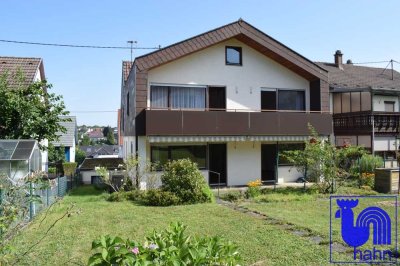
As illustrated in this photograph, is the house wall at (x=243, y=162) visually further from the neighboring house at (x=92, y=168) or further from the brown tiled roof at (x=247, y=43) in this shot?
the neighboring house at (x=92, y=168)

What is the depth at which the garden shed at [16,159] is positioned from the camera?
1459 centimetres

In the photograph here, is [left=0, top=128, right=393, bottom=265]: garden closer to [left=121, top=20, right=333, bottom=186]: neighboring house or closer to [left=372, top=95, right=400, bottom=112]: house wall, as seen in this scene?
[left=121, top=20, right=333, bottom=186]: neighboring house

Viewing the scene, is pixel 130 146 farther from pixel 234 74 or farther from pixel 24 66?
pixel 24 66

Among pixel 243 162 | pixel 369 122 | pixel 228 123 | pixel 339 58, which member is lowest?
pixel 243 162

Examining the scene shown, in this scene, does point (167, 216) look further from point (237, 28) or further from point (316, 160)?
point (237, 28)

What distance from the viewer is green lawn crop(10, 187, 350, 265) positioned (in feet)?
29.8

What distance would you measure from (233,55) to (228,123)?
5417 millimetres

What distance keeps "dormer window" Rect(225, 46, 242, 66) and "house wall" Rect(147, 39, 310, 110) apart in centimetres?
25

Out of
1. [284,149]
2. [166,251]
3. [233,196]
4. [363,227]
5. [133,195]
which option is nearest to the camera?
[166,251]

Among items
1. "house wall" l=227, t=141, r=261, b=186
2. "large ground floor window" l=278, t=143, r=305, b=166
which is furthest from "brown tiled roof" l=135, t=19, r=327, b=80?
"house wall" l=227, t=141, r=261, b=186

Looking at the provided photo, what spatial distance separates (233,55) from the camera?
25.1m

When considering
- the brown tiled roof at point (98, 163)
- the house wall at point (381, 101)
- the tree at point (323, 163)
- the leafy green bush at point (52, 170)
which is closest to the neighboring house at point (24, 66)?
the brown tiled roof at point (98, 163)

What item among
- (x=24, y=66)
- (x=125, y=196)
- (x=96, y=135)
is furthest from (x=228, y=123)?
(x=96, y=135)

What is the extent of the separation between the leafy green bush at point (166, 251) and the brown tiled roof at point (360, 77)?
92.7 ft
